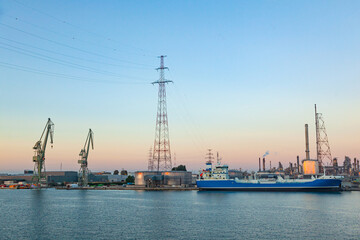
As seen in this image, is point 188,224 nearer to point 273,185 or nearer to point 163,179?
point 273,185

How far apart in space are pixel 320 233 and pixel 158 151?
6958cm

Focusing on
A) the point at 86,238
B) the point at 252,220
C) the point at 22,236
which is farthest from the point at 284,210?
the point at 22,236

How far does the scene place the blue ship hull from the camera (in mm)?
103688

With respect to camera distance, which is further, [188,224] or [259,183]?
[259,183]

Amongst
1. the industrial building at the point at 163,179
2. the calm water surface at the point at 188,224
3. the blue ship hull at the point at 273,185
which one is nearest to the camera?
the calm water surface at the point at 188,224

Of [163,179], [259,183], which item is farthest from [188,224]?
[163,179]

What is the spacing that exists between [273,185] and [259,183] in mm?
4614

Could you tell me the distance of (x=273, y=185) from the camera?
354ft

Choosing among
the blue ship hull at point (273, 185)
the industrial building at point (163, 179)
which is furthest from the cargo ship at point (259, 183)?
the industrial building at point (163, 179)

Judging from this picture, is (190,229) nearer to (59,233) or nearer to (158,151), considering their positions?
(59,233)

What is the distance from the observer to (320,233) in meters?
39.7

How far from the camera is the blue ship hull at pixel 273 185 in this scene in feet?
340

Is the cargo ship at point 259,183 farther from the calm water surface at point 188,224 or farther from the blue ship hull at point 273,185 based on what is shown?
the calm water surface at point 188,224

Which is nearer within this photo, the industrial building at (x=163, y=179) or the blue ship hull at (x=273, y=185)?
the blue ship hull at (x=273, y=185)
